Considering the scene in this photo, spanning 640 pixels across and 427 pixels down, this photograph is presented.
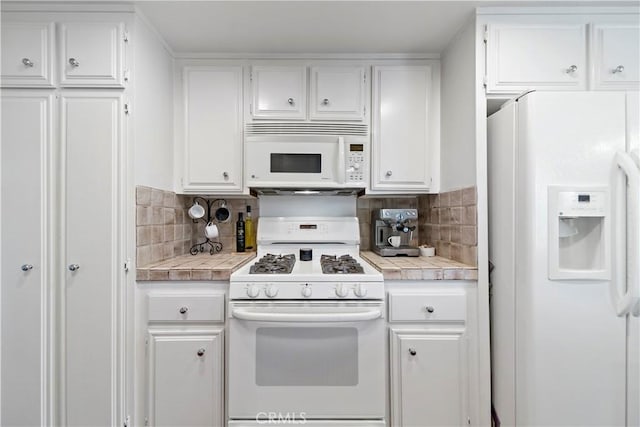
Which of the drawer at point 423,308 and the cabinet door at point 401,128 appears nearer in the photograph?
the drawer at point 423,308

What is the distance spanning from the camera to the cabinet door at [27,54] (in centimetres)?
134

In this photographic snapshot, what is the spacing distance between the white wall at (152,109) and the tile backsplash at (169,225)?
10cm

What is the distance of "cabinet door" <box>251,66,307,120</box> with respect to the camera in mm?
1830

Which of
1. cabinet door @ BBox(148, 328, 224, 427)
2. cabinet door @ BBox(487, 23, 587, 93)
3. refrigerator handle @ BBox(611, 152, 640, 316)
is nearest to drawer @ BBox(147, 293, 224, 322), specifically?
cabinet door @ BBox(148, 328, 224, 427)

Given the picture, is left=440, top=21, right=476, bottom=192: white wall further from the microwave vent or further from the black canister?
the black canister

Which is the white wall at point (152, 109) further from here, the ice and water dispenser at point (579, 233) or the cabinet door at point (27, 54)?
the ice and water dispenser at point (579, 233)

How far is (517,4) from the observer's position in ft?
4.65

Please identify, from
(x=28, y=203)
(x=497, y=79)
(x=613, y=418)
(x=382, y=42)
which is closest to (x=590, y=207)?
(x=497, y=79)

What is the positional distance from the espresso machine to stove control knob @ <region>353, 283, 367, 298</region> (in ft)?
1.80

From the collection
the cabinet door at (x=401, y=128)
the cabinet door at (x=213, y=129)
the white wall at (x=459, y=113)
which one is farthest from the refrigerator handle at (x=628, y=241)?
the cabinet door at (x=213, y=129)

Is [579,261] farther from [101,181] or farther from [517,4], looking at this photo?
[101,181]

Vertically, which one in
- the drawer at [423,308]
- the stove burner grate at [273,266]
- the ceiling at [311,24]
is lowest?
the drawer at [423,308]

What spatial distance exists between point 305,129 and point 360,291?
106 cm

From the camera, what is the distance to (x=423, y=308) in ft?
4.60
